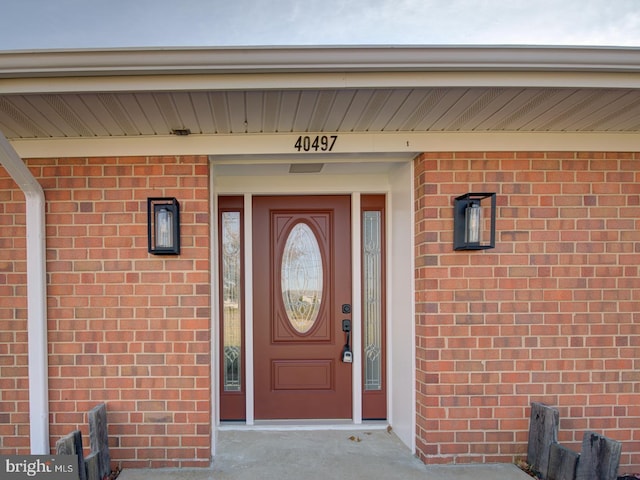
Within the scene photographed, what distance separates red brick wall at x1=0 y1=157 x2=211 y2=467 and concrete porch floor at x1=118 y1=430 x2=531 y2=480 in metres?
0.21

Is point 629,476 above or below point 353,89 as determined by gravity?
below

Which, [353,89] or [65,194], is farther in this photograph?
[65,194]

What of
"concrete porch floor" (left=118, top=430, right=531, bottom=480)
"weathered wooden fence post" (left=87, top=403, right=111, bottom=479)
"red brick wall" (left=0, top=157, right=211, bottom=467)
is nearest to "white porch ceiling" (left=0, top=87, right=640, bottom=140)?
"red brick wall" (left=0, top=157, right=211, bottom=467)

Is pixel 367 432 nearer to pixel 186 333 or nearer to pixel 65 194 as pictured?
pixel 186 333

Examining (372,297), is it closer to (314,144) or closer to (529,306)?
(529,306)

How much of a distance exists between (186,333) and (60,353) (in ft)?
3.02

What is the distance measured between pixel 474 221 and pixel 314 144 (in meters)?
1.27

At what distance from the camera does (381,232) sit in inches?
158

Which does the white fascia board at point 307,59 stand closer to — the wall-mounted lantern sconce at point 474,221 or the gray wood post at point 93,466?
the wall-mounted lantern sconce at point 474,221

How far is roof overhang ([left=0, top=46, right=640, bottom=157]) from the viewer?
7.20 ft

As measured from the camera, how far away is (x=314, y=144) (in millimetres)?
3135

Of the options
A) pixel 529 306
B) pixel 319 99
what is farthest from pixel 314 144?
pixel 529 306

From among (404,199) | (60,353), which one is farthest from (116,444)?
(404,199)

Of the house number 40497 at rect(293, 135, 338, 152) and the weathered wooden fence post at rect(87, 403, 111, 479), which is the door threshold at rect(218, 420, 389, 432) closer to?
the weathered wooden fence post at rect(87, 403, 111, 479)
